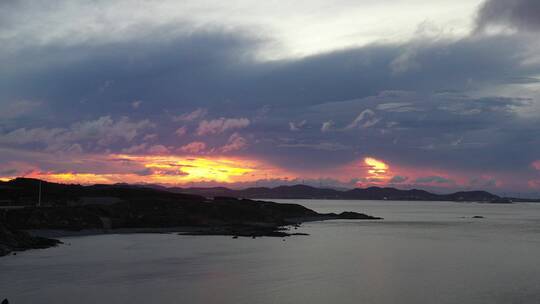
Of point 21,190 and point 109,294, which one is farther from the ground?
point 21,190

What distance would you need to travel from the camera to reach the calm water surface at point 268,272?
43.8m

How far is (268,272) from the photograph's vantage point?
57.0 meters

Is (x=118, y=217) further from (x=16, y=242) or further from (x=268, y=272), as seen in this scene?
(x=268, y=272)

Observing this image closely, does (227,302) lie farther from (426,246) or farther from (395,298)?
(426,246)

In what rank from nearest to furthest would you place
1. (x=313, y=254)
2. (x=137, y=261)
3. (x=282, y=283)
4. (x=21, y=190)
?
(x=282, y=283), (x=137, y=261), (x=313, y=254), (x=21, y=190)

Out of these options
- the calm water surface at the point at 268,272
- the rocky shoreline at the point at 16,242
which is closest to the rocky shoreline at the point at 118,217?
the rocky shoreline at the point at 16,242

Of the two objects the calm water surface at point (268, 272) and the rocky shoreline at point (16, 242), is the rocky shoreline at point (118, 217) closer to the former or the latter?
the rocky shoreline at point (16, 242)

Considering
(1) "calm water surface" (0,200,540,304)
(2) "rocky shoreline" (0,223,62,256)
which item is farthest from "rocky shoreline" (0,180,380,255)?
(1) "calm water surface" (0,200,540,304)

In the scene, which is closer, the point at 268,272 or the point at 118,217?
the point at 268,272

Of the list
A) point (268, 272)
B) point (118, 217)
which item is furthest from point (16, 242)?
point (118, 217)

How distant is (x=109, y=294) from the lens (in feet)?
143

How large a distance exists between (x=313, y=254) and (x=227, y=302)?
3401 centimetres

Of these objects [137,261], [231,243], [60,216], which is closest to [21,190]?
[60,216]

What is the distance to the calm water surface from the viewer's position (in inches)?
1722
